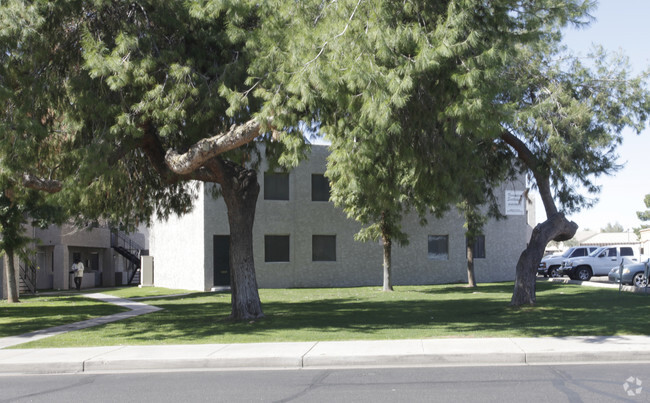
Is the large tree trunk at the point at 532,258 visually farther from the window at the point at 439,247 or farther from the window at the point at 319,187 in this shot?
the window at the point at 439,247

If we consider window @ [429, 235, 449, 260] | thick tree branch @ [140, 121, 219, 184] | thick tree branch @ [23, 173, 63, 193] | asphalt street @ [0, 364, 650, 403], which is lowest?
asphalt street @ [0, 364, 650, 403]

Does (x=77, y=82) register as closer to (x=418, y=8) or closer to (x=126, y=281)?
(x=418, y=8)

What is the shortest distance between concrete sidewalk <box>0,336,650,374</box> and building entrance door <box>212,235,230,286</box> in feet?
59.7

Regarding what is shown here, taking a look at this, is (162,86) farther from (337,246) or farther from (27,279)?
(27,279)

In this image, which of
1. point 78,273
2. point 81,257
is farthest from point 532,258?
point 81,257

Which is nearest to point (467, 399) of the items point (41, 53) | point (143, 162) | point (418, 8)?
point (418, 8)

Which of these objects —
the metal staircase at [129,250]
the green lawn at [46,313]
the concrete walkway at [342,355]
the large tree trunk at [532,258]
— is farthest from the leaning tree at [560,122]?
the metal staircase at [129,250]

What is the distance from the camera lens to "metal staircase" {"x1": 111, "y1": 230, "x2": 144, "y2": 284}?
139 feet

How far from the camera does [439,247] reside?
3381 cm

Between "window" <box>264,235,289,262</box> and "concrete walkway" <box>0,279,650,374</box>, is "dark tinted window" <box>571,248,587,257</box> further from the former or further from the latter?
"concrete walkway" <box>0,279,650,374</box>

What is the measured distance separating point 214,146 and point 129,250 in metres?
32.1

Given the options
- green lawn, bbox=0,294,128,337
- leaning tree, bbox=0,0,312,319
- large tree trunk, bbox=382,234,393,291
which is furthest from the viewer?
large tree trunk, bbox=382,234,393,291

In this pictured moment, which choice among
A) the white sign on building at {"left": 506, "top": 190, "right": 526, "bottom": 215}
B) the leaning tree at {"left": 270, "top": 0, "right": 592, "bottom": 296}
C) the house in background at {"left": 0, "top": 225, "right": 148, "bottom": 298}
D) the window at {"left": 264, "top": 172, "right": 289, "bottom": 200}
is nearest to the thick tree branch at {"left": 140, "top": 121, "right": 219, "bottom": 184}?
the leaning tree at {"left": 270, "top": 0, "right": 592, "bottom": 296}

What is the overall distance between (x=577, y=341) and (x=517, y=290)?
255 inches
